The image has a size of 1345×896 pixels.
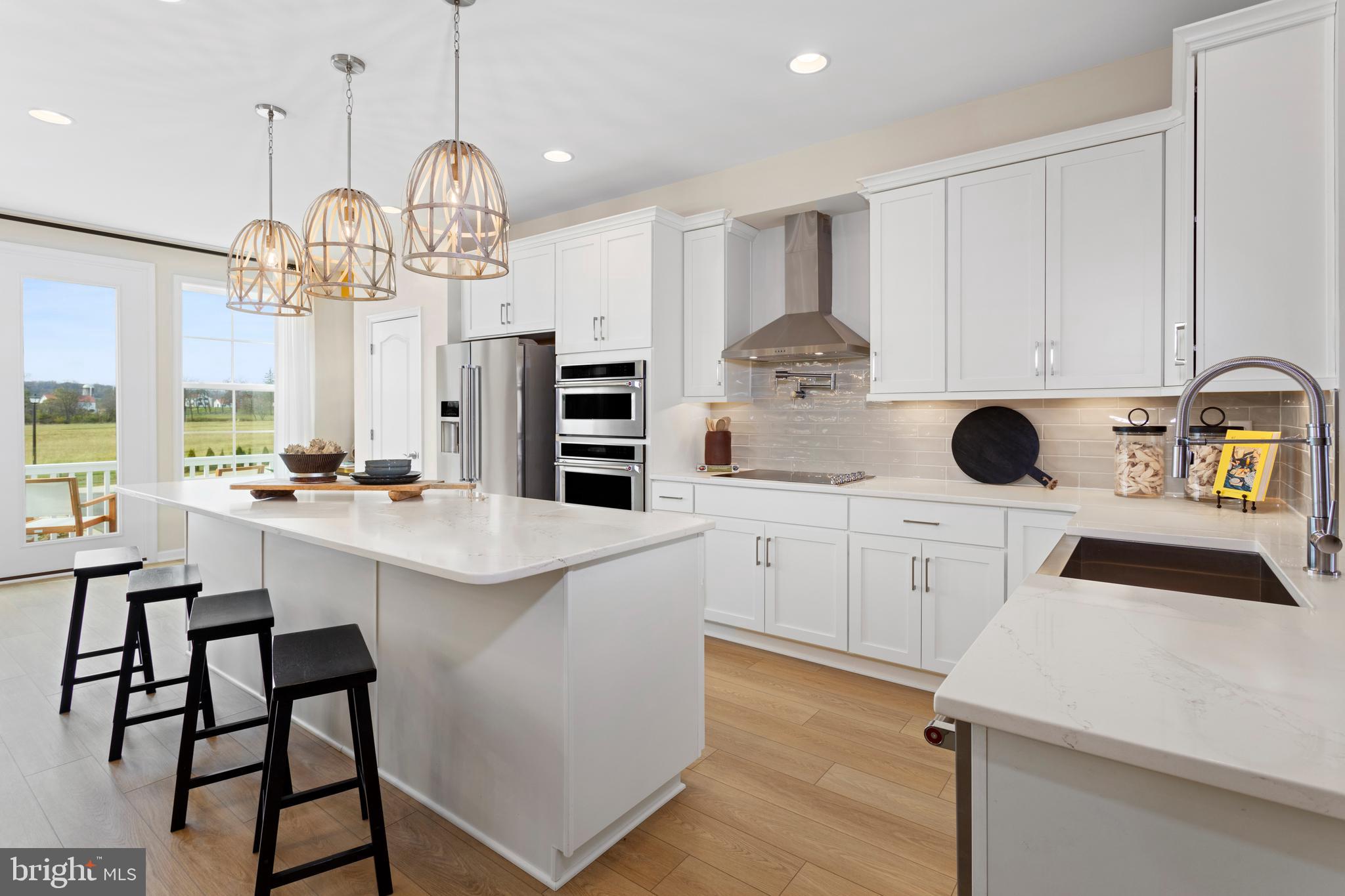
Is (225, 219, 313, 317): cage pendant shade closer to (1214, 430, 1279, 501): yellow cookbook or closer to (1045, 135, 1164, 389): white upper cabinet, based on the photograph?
(1045, 135, 1164, 389): white upper cabinet

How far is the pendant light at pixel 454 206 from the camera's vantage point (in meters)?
2.07

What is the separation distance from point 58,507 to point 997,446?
6638 millimetres

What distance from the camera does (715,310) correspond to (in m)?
3.98

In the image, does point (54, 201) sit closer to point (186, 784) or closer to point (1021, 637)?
point (186, 784)

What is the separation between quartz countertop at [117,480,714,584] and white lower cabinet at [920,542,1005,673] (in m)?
1.28

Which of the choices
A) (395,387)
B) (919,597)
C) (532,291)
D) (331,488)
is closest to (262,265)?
(331,488)

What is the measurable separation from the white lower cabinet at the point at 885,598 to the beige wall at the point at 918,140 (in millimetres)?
1878

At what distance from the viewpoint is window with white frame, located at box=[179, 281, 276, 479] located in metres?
5.66

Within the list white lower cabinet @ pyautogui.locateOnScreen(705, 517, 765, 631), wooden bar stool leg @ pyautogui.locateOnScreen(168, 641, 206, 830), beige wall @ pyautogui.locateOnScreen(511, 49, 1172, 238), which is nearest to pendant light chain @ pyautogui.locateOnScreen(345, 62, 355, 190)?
beige wall @ pyautogui.locateOnScreen(511, 49, 1172, 238)

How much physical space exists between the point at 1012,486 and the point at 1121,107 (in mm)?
1705

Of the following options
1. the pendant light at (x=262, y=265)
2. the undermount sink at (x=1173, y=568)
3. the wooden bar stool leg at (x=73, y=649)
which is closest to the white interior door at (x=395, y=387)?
the pendant light at (x=262, y=265)

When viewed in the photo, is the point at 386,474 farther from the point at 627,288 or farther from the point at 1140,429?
the point at 1140,429

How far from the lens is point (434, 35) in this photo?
2.59m

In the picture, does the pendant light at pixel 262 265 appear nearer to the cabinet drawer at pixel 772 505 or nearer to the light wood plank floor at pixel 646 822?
the light wood plank floor at pixel 646 822
